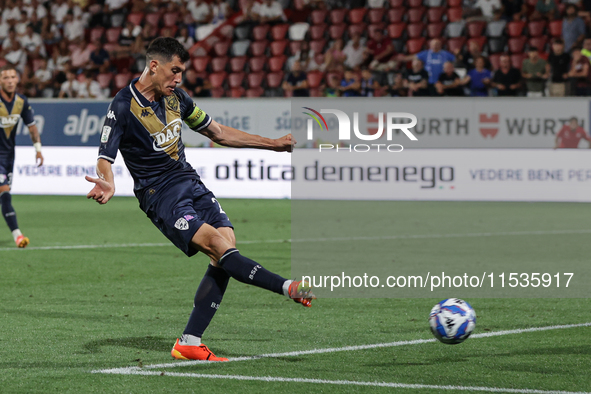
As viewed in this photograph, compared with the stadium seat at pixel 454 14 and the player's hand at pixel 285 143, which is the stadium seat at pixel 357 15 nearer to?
the stadium seat at pixel 454 14

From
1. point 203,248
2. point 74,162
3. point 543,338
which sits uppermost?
point 203,248

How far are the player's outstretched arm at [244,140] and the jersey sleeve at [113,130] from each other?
642mm

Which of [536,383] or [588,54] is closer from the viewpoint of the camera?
[536,383]

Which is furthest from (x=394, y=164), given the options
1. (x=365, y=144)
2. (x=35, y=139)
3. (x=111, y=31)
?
(x=111, y=31)

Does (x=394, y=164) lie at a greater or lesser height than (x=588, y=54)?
lesser

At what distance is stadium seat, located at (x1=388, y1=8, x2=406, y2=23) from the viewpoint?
23.1m

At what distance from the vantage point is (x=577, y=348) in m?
5.76

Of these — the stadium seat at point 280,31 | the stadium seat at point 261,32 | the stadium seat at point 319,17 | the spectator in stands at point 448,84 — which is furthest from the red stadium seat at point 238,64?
the spectator in stands at point 448,84

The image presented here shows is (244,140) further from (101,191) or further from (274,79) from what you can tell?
(274,79)

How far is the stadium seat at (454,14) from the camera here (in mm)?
22439

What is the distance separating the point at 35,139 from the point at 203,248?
26.5ft

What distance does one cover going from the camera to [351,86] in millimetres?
21281

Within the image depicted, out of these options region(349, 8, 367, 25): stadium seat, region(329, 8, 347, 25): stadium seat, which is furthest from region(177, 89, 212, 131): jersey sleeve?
region(329, 8, 347, 25): stadium seat

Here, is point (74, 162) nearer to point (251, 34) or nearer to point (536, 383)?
point (251, 34)
